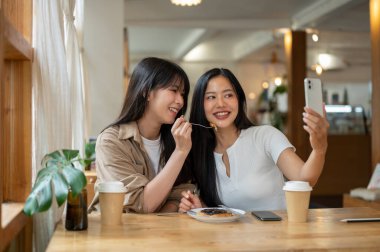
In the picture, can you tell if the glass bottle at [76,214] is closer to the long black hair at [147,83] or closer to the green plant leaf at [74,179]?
the green plant leaf at [74,179]

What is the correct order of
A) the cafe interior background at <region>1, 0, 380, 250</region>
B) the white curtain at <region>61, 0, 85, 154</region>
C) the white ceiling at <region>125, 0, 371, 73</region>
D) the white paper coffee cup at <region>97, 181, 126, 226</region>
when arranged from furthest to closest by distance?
the white ceiling at <region>125, 0, 371, 73</region> < the cafe interior background at <region>1, 0, 380, 250</region> < the white curtain at <region>61, 0, 85, 154</region> < the white paper coffee cup at <region>97, 181, 126, 226</region>

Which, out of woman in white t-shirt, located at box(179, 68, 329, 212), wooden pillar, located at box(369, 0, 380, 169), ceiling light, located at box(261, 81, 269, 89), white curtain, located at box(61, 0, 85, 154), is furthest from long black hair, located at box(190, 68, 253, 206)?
ceiling light, located at box(261, 81, 269, 89)

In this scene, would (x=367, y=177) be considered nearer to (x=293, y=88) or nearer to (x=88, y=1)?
(x=293, y=88)

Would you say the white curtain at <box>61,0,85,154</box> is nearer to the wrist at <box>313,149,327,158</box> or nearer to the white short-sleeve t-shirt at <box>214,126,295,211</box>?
the white short-sleeve t-shirt at <box>214,126,295,211</box>

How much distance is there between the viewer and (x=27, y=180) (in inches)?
65.9

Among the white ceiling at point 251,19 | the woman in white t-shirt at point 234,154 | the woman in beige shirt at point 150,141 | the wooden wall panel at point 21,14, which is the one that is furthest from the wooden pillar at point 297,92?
the wooden wall panel at point 21,14

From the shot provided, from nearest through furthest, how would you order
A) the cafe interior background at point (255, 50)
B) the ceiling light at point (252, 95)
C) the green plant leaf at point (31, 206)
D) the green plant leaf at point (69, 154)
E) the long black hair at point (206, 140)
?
the green plant leaf at point (31, 206) < the green plant leaf at point (69, 154) < the long black hair at point (206, 140) < the cafe interior background at point (255, 50) < the ceiling light at point (252, 95)

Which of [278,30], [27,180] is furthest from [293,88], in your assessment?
[27,180]

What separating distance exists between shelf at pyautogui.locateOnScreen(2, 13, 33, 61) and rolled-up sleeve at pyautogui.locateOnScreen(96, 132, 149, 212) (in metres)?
0.49

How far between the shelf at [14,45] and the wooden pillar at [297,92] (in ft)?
18.5

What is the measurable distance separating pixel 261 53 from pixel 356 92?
13.5 ft

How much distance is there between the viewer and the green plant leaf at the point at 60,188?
4.24 feet

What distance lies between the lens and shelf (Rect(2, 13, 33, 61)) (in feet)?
4.25

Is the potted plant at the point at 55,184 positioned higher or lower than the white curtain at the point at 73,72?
lower
